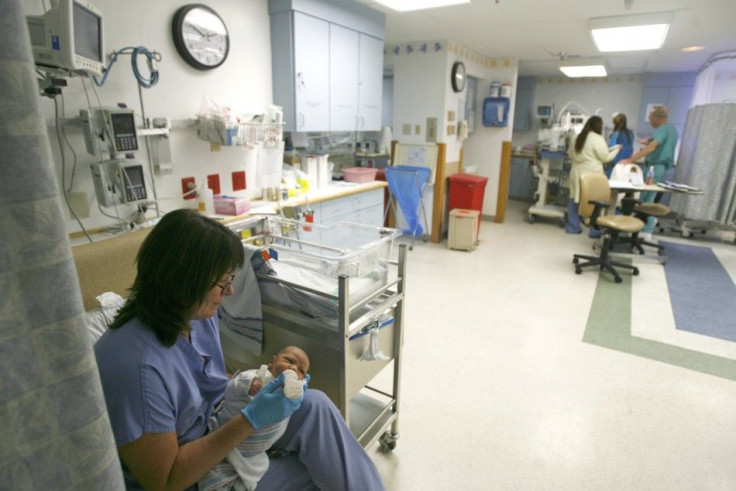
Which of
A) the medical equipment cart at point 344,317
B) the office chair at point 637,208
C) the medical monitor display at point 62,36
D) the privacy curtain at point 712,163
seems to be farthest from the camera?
the privacy curtain at point 712,163

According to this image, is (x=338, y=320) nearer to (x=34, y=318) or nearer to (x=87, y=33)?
(x=34, y=318)

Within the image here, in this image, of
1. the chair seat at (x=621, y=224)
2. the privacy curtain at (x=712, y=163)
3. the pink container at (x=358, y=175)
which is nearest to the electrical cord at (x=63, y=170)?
the pink container at (x=358, y=175)

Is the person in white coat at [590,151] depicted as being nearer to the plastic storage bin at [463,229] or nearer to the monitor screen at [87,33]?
the plastic storage bin at [463,229]

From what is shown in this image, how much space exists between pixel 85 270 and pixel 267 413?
4.11ft

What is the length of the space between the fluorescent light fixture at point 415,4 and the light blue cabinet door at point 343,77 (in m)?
0.47

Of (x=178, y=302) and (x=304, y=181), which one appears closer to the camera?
(x=178, y=302)

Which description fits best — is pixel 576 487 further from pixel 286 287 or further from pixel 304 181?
pixel 304 181

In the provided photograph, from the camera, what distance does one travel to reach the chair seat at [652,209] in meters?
4.54

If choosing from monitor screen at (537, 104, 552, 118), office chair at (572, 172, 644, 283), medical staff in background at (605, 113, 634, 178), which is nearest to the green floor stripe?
office chair at (572, 172, 644, 283)

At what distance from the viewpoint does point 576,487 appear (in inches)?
68.7

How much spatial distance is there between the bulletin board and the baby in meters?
4.13

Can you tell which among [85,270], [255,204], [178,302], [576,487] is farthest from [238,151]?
[576,487]

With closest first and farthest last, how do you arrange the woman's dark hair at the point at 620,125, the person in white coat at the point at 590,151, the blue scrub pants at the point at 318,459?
the blue scrub pants at the point at 318,459 → the person in white coat at the point at 590,151 → the woman's dark hair at the point at 620,125

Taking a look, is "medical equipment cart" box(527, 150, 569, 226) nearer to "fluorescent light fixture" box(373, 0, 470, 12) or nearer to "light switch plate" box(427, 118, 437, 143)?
"light switch plate" box(427, 118, 437, 143)
